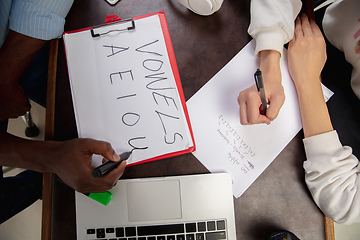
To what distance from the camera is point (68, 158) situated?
47 centimetres

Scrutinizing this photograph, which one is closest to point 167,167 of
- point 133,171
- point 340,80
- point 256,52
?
point 133,171

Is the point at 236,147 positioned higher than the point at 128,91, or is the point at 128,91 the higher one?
the point at 128,91

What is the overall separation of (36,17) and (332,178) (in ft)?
2.71

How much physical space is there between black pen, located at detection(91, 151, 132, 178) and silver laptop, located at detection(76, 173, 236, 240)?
72 mm

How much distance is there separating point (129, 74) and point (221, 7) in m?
0.31

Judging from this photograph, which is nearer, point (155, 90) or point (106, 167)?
point (106, 167)

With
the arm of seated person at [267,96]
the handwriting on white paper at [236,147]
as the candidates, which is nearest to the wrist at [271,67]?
the arm of seated person at [267,96]

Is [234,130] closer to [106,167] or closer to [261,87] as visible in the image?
[261,87]

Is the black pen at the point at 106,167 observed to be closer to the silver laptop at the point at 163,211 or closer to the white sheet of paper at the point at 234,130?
the silver laptop at the point at 163,211

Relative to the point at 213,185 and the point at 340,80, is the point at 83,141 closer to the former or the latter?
the point at 213,185

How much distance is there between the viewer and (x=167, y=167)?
0.52 metres

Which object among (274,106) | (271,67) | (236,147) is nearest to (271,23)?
(271,67)

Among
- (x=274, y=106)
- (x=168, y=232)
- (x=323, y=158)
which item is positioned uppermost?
(x=274, y=106)

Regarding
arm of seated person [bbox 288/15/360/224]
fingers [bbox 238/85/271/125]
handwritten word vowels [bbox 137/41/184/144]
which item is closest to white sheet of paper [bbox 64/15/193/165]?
handwritten word vowels [bbox 137/41/184/144]
